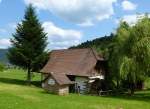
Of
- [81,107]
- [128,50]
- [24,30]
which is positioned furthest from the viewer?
[24,30]

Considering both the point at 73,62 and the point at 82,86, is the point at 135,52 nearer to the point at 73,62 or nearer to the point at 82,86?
the point at 82,86

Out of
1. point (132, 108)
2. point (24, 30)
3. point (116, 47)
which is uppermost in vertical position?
point (24, 30)

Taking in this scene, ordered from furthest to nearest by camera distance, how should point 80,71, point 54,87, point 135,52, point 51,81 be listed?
point 80,71 < point 51,81 < point 54,87 < point 135,52

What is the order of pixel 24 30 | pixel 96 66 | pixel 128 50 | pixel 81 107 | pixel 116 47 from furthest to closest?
1. pixel 24 30
2. pixel 96 66
3. pixel 116 47
4. pixel 128 50
5. pixel 81 107

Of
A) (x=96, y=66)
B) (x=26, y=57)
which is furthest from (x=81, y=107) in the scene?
(x=26, y=57)

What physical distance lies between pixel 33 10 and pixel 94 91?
59.1ft

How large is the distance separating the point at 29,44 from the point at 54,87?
45.2ft

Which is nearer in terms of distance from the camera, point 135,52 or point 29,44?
point 135,52

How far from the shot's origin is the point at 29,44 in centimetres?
5906

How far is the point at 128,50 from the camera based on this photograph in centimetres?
4659

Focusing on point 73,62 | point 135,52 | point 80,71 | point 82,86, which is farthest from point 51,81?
point 135,52

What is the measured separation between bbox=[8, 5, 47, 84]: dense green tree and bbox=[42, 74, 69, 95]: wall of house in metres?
10.2

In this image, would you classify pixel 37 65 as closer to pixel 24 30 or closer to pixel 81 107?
pixel 24 30

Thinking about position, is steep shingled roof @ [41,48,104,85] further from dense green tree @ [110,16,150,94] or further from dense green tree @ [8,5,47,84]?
dense green tree @ [110,16,150,94]
